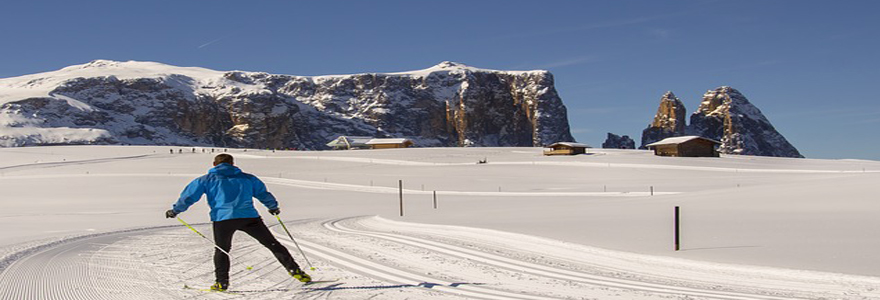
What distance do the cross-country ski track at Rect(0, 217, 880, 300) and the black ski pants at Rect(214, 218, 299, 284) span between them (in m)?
0.29

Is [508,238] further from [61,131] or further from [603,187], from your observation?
[61,131]

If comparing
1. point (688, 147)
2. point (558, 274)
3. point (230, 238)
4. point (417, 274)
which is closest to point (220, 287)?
point (230, 238)

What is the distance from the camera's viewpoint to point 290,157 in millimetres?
81375

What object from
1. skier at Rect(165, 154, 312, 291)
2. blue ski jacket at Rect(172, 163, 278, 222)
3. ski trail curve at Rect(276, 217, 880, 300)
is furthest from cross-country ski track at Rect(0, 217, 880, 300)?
blue ski jacket at Rect(172, 163, 278, 222)

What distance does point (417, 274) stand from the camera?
891 centimetres

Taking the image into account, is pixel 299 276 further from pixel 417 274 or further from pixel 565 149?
pixel 565 149

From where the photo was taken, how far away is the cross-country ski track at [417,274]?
754cm

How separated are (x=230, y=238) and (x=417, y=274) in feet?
8.54

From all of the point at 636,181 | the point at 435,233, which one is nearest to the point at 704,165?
the point at 636,181

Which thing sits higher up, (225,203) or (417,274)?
(225,203)

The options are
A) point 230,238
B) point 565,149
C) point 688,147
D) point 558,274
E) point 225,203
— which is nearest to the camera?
point 225,203

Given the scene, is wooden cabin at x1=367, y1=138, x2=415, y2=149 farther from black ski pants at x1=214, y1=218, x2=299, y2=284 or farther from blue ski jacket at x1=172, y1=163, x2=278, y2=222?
blue ski jacket at x1=172, y1=163, x2=278, y2=222

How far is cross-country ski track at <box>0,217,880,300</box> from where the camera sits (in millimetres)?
7539

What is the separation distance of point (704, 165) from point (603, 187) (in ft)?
90.1
